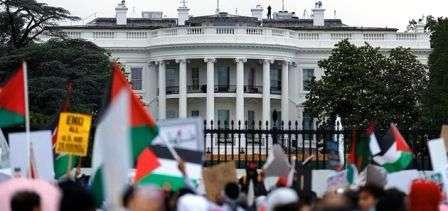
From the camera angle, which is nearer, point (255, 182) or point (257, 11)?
point (255, 182)

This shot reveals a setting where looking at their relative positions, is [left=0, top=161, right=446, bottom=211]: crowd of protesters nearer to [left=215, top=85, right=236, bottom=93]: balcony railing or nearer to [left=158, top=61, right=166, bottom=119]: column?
[left=215, top=85, right=236, bottom=93]: balcony railing

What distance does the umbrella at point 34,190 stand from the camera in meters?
8.00

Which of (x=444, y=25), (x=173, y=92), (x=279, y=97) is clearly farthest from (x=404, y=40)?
(x=444, y=25)

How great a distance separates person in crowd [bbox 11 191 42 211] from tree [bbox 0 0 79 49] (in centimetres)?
4173

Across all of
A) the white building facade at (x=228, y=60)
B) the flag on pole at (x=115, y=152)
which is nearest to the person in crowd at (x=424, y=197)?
the flag on pole at (x=115, y=152)

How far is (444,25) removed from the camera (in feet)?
173

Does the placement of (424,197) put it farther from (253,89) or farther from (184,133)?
(253,89)

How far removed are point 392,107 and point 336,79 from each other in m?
2.87

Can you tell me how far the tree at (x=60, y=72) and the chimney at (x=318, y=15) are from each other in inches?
1321

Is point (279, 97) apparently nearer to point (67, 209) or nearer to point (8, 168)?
point (8, 168)

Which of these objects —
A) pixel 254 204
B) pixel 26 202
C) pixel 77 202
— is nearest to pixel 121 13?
pixel 254 204

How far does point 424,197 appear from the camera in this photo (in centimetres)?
893

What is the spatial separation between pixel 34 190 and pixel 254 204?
4.63 metres

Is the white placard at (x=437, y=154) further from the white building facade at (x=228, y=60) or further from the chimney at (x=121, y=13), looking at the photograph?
the chimney at (x=121, y=13)
